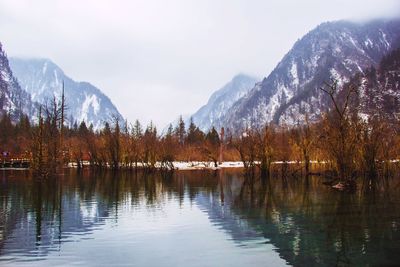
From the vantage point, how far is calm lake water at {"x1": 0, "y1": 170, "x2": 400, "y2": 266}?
48.8 ft

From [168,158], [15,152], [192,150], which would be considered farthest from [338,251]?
[15,152]

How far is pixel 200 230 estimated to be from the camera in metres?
20.2

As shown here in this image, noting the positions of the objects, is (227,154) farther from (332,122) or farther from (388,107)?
(388,107)

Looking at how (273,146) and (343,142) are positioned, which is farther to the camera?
(273,146)

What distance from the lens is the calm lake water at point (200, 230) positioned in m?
14.9

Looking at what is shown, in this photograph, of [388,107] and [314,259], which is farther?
[388,107]

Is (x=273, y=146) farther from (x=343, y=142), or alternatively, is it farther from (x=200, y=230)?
(x=200, y=230)

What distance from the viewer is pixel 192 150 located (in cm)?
10788

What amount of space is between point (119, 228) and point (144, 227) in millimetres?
1190

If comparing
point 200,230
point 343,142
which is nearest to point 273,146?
point 343,142

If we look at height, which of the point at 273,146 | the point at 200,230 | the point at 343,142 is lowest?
the point at 200,230

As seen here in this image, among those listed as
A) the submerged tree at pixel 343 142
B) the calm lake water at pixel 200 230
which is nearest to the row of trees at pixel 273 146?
the submerged tree at pixel 343 142

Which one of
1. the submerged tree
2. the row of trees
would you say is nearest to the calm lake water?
the submerged tree

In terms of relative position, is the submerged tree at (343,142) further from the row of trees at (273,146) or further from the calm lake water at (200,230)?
the calm lake water at (200,230)
